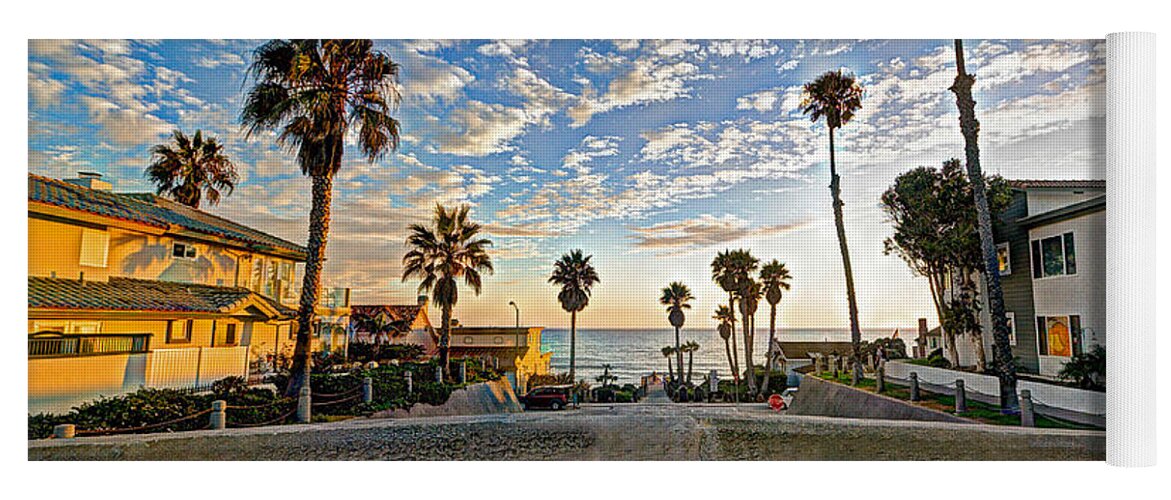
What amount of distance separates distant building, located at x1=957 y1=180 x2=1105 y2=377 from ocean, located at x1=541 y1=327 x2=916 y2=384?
1.34 m

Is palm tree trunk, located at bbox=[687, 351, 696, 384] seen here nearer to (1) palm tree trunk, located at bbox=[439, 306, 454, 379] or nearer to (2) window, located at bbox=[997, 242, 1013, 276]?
(1) palm tree trunk, located at bbox=[439, 306, 454, 379]

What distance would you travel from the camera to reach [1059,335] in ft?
23.9

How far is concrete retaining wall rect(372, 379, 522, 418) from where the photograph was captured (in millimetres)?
7780

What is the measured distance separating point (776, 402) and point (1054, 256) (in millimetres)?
3642

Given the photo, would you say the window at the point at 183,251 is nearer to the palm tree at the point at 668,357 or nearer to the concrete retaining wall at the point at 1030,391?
the palm tree at the point at 668,357

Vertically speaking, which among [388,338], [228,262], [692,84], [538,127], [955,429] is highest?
[692,84]

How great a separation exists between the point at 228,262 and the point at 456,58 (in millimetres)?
3514

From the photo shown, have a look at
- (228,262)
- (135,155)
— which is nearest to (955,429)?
(228,262)

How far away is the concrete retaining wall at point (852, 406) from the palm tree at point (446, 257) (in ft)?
14.2

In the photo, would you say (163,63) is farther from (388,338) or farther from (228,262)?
(388,338)

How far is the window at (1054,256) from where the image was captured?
24.3 feet

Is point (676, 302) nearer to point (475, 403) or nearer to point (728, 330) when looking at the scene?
point (728, 330)

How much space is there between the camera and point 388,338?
26.1 feet

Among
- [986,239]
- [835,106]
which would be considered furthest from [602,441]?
[986,239]
